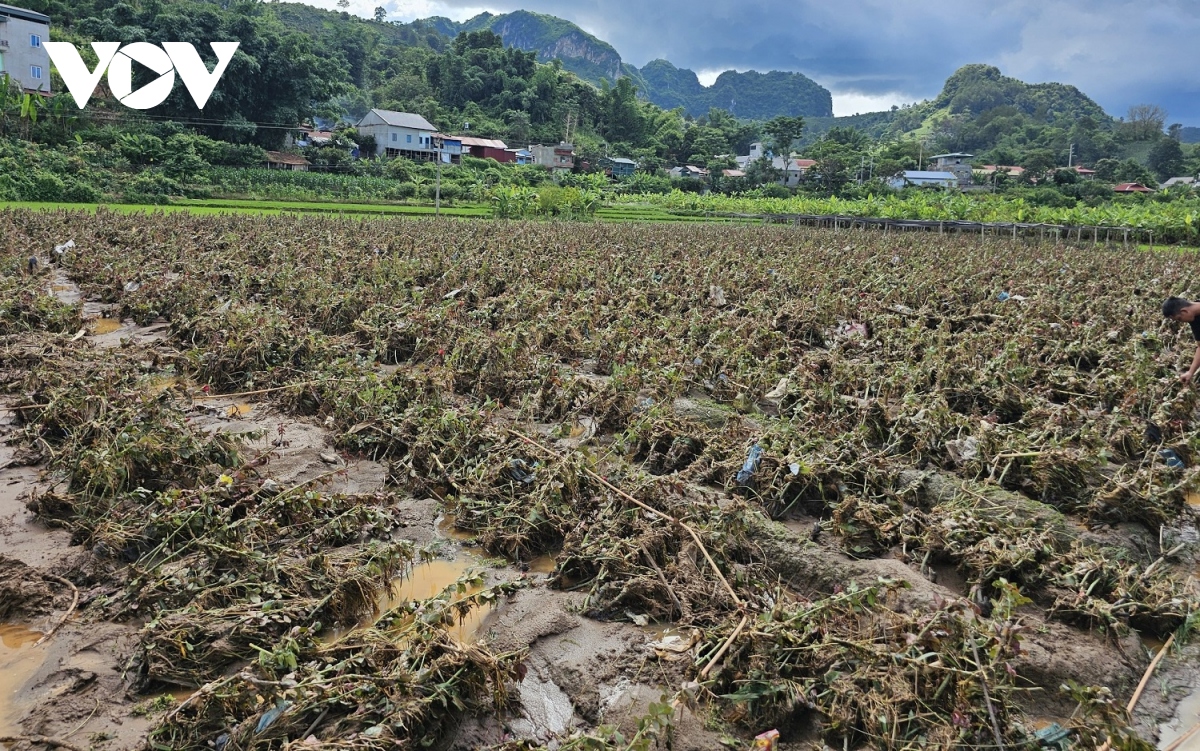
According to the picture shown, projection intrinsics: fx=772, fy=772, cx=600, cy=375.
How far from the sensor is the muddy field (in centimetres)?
326

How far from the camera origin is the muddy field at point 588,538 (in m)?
3.26

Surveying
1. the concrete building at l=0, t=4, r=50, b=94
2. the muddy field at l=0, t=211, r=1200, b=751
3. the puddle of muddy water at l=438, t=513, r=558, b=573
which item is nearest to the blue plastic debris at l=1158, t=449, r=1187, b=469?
the muddy field at l=0, t=211, r=1200, b=751

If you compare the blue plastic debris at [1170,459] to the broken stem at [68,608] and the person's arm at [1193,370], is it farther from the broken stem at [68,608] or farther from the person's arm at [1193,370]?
the broken stem at [68,608]

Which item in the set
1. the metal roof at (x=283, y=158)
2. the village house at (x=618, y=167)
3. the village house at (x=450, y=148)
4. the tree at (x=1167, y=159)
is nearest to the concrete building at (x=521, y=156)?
the village house at (x=450, y=148)

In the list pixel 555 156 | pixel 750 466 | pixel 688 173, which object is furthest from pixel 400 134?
pixel 750 466

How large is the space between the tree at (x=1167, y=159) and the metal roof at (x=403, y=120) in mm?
73342

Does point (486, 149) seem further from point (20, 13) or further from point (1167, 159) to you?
point (1167, 159)

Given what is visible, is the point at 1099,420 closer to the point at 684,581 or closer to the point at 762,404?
the point at 762,404

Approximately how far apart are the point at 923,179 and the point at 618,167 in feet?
105

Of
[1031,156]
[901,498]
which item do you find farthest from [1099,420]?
[1031,156]

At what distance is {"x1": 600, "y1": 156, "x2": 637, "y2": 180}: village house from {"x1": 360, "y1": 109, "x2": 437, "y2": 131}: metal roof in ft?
58.3

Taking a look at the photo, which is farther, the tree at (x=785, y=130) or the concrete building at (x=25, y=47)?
the tree at (x=785, y=130)

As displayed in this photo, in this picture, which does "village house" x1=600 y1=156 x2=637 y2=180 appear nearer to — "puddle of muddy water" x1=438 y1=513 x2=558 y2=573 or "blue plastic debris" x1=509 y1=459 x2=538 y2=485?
"blue plastic debris" x1=509 y1=459 x2=538 y2=485

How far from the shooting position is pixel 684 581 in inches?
168
